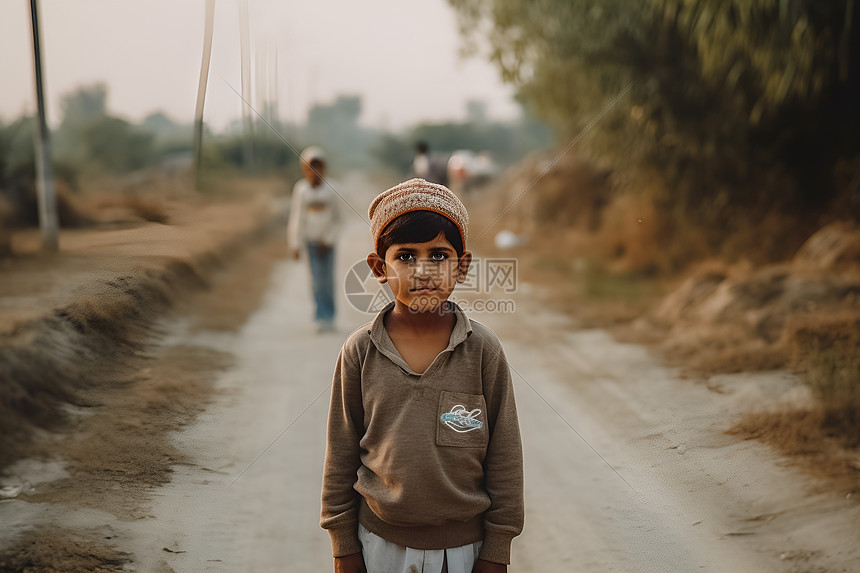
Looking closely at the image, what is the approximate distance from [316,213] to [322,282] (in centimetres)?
53

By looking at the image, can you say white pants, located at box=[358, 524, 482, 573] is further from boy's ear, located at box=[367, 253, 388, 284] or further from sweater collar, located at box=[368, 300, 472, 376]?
boy's ear, located at box=[367, 253, 388, 284]

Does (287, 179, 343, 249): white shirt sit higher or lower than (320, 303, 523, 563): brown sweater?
higher

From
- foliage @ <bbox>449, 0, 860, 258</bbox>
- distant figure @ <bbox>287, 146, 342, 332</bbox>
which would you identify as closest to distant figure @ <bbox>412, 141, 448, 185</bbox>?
foliage @ <bbox>449, 0, 860, 258</bbox>

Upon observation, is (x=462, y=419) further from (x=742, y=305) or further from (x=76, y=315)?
(x=742, y=305)

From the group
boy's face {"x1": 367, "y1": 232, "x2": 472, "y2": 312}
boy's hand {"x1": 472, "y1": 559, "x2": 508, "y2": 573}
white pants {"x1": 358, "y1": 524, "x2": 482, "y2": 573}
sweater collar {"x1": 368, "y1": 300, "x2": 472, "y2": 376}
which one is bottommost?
boy's hand {"x1": 472, "y1": 559, "x2": 508, "y2": 573}

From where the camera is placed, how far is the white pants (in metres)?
1.50

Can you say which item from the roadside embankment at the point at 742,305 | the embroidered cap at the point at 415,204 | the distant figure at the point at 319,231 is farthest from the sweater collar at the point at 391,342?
the distant figure at the point at 319,231

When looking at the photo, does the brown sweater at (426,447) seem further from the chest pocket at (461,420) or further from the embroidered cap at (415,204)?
the embroidered cap at (415,204)

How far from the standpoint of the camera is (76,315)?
1.95 m

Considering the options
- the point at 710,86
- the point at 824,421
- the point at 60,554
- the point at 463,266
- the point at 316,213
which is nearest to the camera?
the point at 463,266

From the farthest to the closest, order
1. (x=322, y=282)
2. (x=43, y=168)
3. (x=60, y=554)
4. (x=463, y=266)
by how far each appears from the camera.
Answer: (x=322, y=282) → (x=43, y=168) → (x=60, y=554) → (x=463, y=266)

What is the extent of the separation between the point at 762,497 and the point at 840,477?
1.71 ft

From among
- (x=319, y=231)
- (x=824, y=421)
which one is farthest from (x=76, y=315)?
(x=319, y=231)

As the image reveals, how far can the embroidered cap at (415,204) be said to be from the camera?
1430mm
